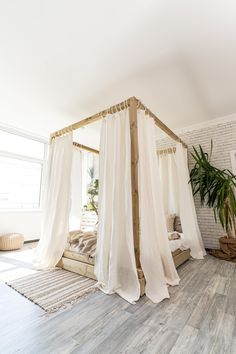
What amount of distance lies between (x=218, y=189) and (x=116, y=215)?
231cm

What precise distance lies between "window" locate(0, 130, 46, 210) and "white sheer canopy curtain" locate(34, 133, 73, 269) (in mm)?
1924

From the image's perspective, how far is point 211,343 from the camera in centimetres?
119

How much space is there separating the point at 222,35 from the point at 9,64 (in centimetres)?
272

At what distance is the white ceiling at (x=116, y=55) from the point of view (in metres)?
1.74

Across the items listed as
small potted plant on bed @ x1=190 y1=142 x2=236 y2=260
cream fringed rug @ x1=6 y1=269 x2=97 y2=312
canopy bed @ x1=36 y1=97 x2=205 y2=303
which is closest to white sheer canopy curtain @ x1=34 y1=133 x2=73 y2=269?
canopy bed @ x1=36 y1=97 x2=205 y2=303

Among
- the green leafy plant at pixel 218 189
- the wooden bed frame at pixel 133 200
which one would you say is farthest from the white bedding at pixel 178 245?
the green leafy plant at pixel 218 189

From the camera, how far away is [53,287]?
199 cm

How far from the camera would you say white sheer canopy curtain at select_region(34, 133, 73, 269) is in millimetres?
2645

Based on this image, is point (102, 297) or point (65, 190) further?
point (65, 190)

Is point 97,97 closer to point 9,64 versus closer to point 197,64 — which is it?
point 9,64

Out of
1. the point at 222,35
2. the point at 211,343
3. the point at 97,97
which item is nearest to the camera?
the point at 211,343

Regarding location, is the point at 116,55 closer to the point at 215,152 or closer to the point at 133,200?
the point at 133,200

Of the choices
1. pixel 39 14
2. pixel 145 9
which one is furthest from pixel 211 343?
pixel 39 14

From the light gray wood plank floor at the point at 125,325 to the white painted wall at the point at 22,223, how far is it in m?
2.44
